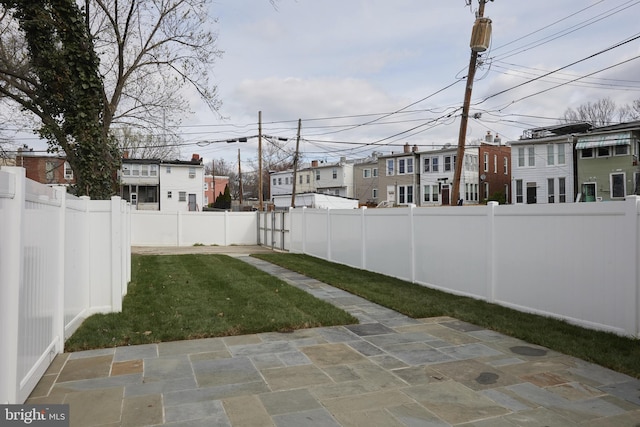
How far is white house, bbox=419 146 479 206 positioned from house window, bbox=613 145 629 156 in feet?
41.1

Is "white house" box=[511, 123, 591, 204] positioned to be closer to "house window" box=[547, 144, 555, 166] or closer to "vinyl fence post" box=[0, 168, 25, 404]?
"house window" box=[547, 144, 555, 166]

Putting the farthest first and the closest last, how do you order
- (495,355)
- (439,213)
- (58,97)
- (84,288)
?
(58,97) < (439,213) < (84,288) < (495,355)

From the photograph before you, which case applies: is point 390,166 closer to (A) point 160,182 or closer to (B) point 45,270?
(A) point 160,182

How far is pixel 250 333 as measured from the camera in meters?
5.87

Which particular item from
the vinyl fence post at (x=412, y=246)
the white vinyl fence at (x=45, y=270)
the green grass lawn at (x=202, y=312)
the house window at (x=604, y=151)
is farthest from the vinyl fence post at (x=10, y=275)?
the house window at (x=604, y=151)

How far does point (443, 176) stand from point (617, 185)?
47.3ft

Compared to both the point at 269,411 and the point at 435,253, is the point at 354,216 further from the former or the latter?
the point at 269,411

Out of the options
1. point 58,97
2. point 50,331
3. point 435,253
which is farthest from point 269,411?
point 58,97

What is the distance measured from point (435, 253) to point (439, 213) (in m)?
0.80

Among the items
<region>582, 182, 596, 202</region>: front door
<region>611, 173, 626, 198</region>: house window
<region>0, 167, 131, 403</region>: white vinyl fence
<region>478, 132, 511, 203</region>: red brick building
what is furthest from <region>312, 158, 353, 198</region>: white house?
<region>0, 167, 131, 403</region>: white vinyl fence

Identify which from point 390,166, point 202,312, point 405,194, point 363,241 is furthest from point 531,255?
point 390,166

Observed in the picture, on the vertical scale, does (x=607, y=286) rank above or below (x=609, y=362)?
above

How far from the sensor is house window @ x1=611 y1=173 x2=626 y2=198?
28.1m

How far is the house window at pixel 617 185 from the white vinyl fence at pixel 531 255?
2422 cm
